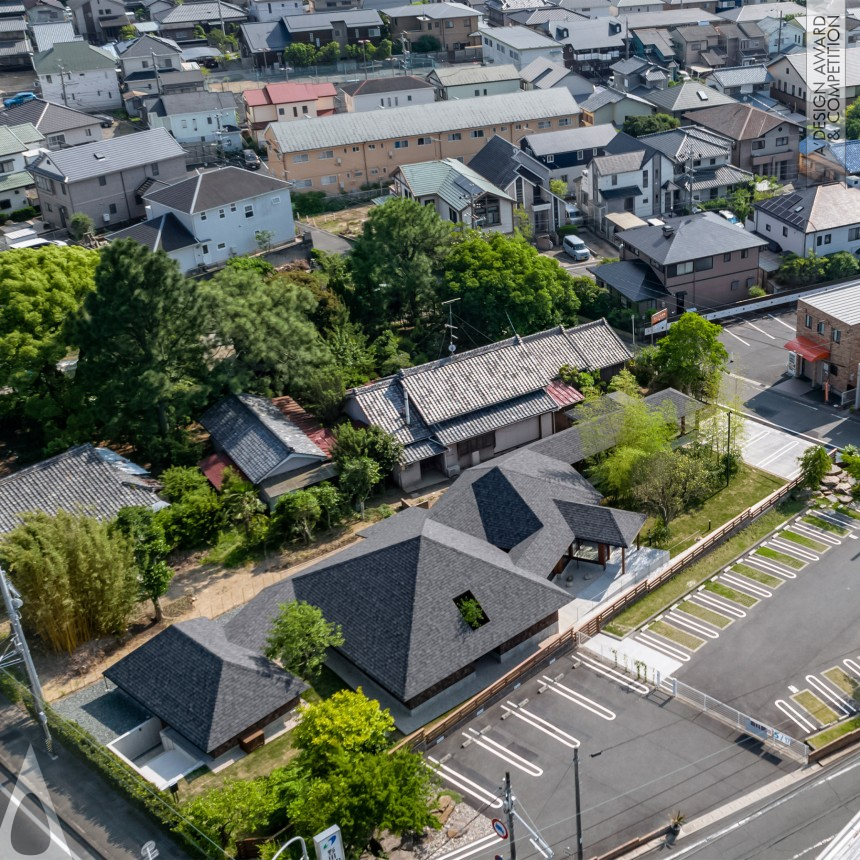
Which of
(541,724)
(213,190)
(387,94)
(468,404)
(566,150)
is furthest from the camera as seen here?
(387,94)

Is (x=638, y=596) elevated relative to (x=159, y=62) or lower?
lower

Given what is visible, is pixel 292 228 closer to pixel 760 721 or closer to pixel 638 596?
pixel 638 596

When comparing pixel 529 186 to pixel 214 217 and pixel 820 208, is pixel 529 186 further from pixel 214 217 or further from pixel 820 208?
pixel 214 217

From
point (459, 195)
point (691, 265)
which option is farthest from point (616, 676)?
point (459, 195)

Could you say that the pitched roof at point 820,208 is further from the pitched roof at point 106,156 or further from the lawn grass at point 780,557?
the pitched roof at point 106,156

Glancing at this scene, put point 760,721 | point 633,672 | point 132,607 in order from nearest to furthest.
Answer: point 760,721
point 633,672
point 132,607

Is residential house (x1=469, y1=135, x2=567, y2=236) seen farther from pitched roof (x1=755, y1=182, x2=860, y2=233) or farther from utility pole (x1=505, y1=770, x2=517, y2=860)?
utility pole (x1=505, y1=770, x2=517, y2=860)

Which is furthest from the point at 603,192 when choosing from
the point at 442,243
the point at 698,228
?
the point at 442,243
